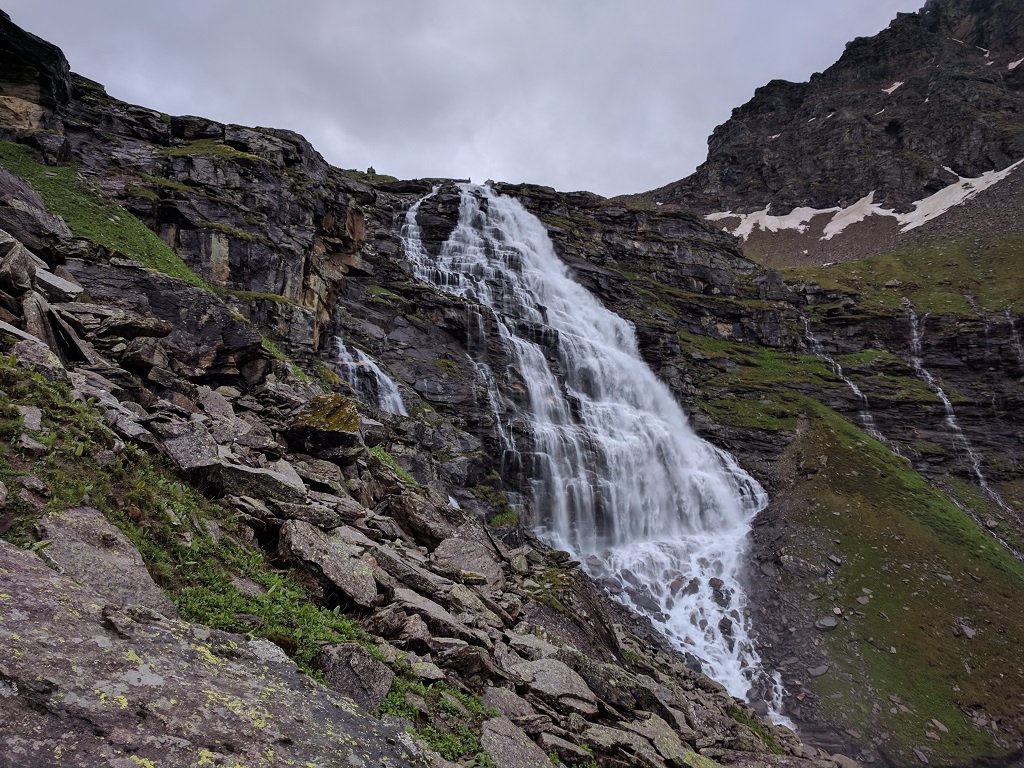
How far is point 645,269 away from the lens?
222 feet

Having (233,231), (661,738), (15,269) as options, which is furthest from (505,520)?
(15,269)

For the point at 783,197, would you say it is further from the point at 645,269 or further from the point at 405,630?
the point at 405,630

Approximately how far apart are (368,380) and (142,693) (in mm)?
25959

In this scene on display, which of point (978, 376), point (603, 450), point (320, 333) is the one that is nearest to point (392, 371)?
point (320, 333)

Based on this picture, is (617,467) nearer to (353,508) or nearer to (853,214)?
(353,508)

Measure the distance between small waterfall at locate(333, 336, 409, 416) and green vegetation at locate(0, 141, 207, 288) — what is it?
925 cm

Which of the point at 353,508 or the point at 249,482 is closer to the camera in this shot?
the point at 249,482

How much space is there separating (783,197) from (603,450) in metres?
117

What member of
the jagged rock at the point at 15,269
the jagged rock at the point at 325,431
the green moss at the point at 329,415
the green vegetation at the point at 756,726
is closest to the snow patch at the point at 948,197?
the green vegetation at the point at 756,726

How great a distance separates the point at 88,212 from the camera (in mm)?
18875

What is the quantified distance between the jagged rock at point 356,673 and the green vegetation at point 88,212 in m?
15.5

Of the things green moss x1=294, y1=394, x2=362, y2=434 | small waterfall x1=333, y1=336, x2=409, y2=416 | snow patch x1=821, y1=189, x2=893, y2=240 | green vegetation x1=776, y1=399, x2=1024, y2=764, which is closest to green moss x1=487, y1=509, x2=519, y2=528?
small waterfall x1=333, y1=336, x2=409, y2=416

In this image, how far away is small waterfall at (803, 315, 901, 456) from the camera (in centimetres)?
4828

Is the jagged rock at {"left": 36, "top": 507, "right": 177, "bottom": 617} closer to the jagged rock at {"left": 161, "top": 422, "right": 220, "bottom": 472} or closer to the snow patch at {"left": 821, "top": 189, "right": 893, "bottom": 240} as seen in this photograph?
the jagged rock at {"left": 161, "top": 422, "right": 220, "bottom": 472}
